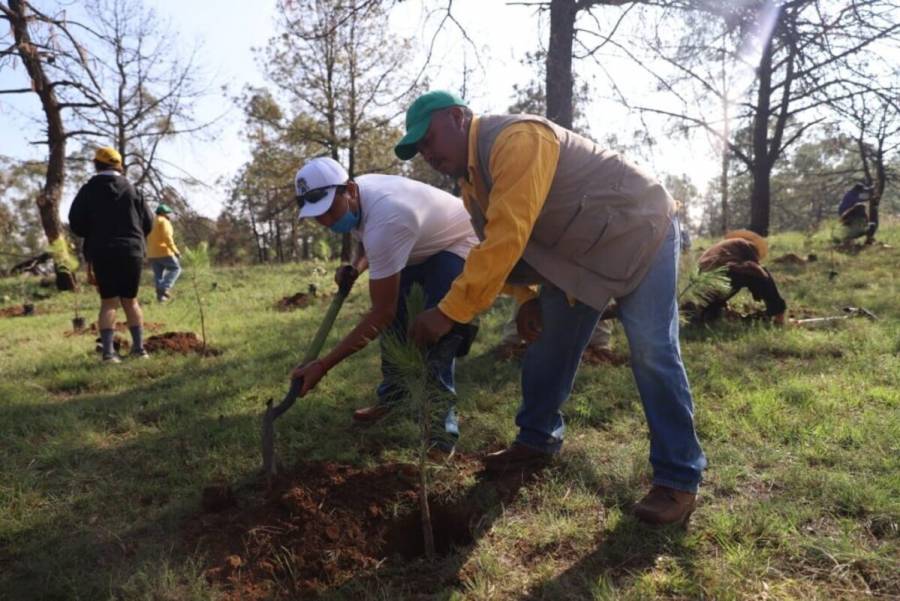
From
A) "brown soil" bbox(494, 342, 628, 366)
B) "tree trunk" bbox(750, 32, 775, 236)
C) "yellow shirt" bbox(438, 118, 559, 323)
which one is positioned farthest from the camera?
"tree trunk" bbox(750, 32, 775, 236)

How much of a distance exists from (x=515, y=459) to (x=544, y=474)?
0.50 ft

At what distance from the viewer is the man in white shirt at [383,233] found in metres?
2.64

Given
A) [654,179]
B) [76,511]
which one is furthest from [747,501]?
[76,511]

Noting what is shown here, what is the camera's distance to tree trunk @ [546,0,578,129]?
21.0 ft

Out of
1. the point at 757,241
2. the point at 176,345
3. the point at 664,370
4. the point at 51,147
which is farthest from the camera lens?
the point at 51,147

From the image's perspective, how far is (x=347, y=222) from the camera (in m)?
2.83

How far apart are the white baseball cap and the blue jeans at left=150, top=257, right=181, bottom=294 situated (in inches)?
303

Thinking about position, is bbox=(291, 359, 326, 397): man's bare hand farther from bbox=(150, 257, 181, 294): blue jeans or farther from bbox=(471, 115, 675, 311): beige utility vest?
bbox=(150, 257, 181, 294): blue jeans

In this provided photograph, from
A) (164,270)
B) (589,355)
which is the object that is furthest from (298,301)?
(589,355)

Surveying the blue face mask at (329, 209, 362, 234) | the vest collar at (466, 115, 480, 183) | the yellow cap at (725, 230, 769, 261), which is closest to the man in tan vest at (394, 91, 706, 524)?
the vest collar at (466, 115, 480, 183)

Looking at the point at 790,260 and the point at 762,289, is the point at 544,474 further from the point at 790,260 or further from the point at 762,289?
the point at 790,260

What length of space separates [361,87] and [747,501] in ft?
53.8

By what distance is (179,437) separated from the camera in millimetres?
3562

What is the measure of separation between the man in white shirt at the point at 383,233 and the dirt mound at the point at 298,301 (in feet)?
18.3
